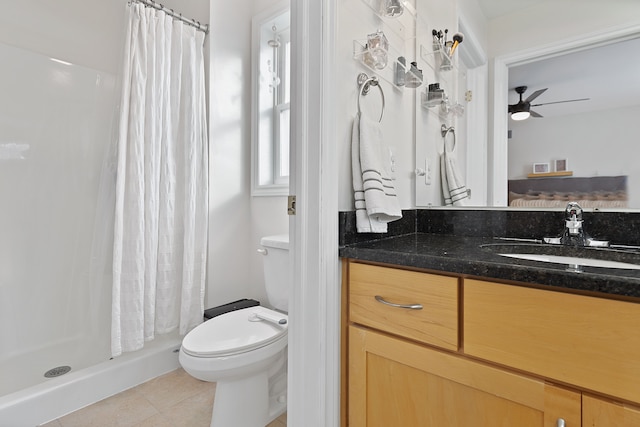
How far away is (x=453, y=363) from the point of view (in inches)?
28.3

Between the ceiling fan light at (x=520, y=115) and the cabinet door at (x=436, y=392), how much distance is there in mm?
937

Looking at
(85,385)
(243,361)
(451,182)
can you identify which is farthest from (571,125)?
(85,385)

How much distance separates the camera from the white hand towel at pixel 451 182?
1.31 m

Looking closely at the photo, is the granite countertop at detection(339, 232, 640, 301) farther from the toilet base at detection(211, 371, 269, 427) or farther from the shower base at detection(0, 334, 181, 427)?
the shower base at detection(0, 334, 181, 427)

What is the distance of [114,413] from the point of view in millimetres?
1440

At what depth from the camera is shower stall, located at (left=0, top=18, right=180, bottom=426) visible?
1.55 m

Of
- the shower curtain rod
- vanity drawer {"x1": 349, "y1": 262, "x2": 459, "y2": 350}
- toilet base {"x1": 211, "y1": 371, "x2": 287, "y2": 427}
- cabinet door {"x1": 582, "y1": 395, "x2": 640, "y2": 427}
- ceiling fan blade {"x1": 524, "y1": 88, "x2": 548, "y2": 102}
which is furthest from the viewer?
the shower curtain rod

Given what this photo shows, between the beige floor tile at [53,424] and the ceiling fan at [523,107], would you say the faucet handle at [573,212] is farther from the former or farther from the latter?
the beige floor tile at [53,424]

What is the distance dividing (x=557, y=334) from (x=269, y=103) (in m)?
2.10

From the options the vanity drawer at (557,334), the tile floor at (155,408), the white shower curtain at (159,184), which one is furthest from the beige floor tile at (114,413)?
the vanity drawer at (557,334)

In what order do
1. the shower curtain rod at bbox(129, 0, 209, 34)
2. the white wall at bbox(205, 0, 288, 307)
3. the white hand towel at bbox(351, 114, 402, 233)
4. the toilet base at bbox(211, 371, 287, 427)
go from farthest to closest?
the white wall at bbox(205, 0, 288, 307) < the shower curtain rod at bbox(129, 0, 209, 34) < the toilet base at bbox(211, 371, 287, 427) < the white hand towel at bbox(351, 114, 402, 233)

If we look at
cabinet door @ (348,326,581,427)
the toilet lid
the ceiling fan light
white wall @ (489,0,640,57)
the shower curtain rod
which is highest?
the shower curtain rod

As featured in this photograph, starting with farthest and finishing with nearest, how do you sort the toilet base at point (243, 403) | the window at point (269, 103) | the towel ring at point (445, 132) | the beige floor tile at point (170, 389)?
the window at point (269, 103) < the beige floor tile at point (170, 389) < the towel ring at point (445, 132) < the toilet base at point (243, 403)

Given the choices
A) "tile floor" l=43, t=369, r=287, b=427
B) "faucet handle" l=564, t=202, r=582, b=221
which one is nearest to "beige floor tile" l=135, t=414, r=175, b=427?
"tile floor" l=43, t=369, r=287, b=427
